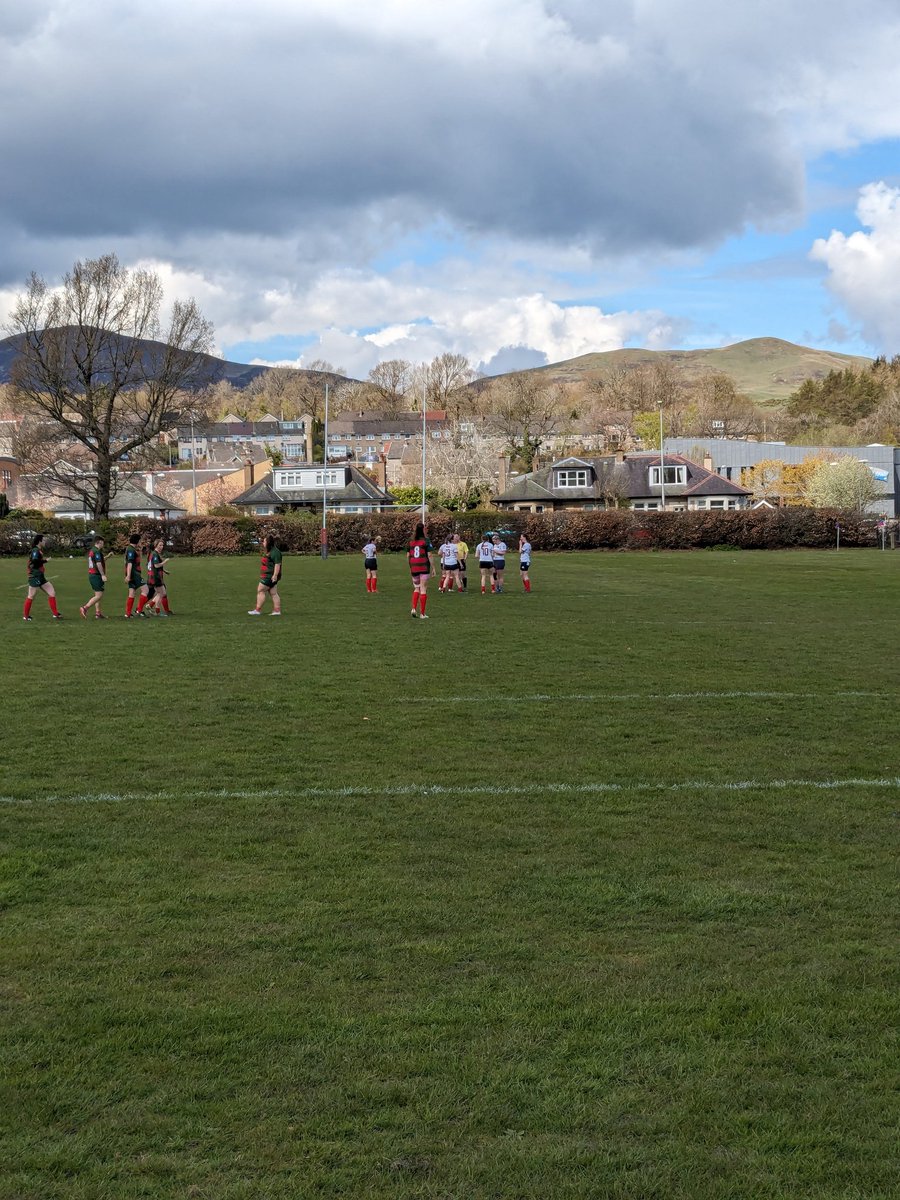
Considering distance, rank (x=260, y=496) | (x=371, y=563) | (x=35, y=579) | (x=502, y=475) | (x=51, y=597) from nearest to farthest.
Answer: (x=35, y=579) → (x=51, y=597) → (x=371, y=563) → (x=260, y=496) → (x=502, y=475)

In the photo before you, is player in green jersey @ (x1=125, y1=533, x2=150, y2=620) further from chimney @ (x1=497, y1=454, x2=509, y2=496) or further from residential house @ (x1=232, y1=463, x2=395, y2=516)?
chimney @ (x1=497, y1=454, x2=509, y2=496)

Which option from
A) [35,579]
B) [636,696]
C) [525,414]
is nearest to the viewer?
[636,696]

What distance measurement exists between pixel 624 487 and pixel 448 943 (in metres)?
93.4

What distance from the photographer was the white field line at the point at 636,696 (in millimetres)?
13234

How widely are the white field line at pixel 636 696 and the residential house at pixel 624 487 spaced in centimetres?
8165

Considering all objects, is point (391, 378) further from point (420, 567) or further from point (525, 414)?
point (420, 567)

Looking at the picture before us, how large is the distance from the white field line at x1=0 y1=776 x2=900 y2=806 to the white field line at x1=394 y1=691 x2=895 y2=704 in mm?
3996

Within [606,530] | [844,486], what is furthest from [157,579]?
[844,486]

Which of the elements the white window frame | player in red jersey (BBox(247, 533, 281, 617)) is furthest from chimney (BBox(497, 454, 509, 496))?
player in red jersey (BBox(247, 533, 281, 617))

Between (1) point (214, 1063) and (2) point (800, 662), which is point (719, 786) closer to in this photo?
(1) point (214, 1063)

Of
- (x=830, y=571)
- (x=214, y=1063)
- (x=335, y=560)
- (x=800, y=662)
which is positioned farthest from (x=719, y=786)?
(x=335, y=560)

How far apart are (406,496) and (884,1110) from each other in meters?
98.2

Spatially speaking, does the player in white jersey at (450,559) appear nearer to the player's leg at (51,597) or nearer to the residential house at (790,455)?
the player's leg at (51,597)

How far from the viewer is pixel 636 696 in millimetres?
13438
